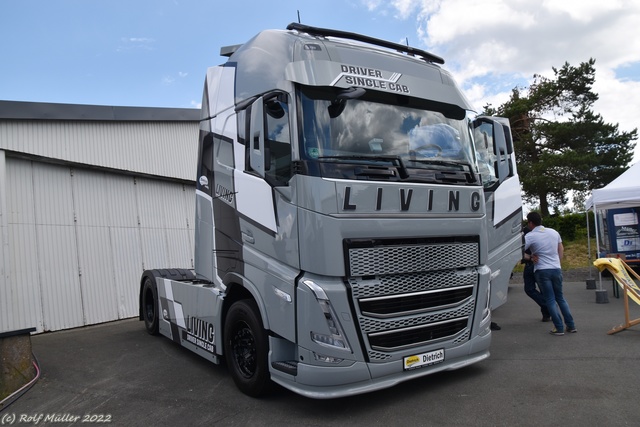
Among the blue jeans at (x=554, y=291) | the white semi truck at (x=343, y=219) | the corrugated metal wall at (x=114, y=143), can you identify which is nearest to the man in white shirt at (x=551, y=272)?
the blue jeans at (x=554, y=291)

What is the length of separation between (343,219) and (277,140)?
97cm

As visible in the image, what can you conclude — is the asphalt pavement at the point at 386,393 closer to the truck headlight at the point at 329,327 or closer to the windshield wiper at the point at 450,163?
the truck headlight at the point at 329,327

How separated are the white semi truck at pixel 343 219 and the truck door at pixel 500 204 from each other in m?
1.17

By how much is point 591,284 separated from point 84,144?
12277mm

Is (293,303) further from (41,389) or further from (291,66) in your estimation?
(41,389)

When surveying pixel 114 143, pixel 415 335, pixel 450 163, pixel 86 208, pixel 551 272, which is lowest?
pixel 415 335

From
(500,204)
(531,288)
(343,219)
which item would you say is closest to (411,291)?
(343,219)

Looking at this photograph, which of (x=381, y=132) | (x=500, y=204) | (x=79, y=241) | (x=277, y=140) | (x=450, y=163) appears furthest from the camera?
(x=79, y=241)

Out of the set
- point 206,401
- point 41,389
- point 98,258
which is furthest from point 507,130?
point 98,258

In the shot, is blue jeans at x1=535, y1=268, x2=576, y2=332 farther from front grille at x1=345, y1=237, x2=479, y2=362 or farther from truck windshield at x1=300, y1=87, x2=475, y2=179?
truck windshield at x1=300, y1=87, x2=475, y2=179

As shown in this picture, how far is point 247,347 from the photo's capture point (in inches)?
191

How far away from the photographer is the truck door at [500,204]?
6484mm

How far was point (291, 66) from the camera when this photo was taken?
14.2ft

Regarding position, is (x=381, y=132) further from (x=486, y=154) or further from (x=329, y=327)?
(x=486, y=154)
